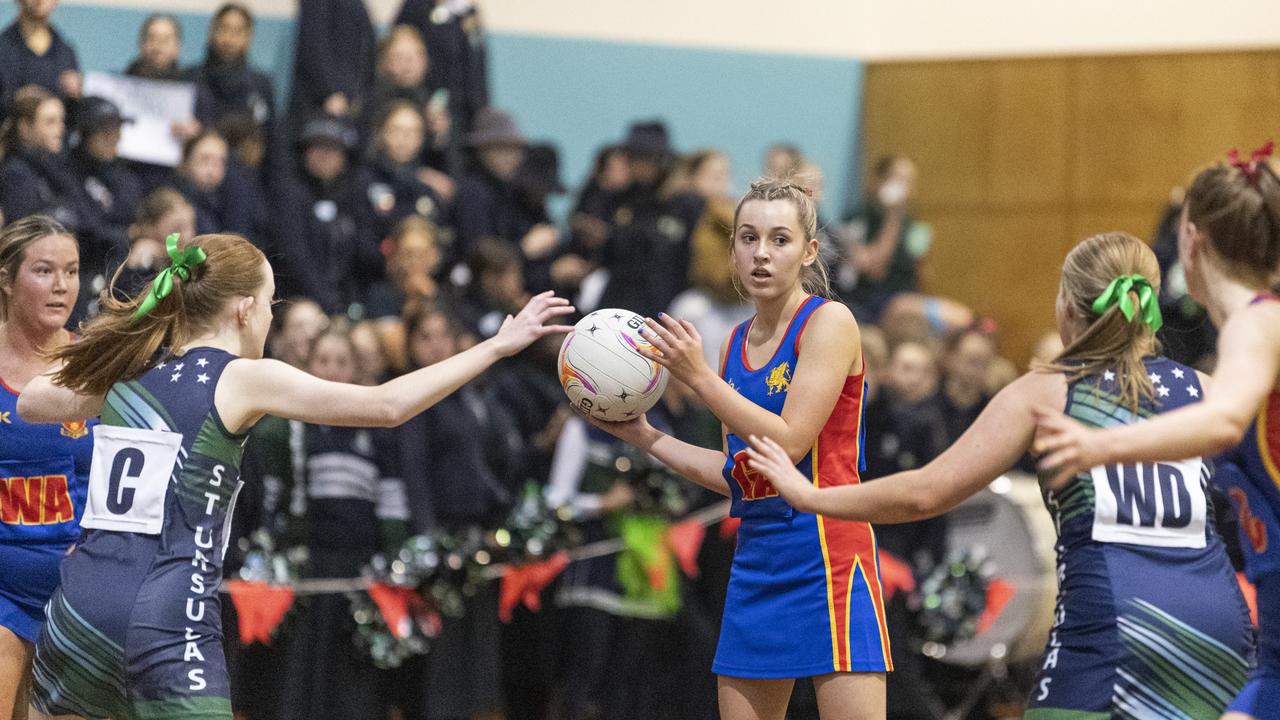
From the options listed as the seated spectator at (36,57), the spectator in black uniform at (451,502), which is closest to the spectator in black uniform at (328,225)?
the spectator in black uniform at (451,502)

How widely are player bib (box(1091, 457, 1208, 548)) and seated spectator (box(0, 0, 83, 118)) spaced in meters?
5.77

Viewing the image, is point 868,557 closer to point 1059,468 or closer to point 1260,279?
point 1059,468

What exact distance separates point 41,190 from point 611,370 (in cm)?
379

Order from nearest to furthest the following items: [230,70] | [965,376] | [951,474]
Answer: [951,474], [230,70], [965,376]

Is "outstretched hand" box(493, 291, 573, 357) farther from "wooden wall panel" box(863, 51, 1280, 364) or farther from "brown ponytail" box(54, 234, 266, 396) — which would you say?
"wooden wall panel" box(863, 51, 1280, 364)

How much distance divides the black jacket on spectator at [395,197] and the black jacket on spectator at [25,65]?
1976mm

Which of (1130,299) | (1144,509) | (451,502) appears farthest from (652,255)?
(1144,509)

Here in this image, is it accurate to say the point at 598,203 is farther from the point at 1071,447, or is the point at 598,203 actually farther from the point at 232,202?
the point at 1071,447

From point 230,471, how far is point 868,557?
179cm

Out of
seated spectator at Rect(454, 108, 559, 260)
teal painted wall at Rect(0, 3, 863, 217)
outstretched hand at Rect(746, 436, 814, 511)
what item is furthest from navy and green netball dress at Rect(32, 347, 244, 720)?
teal painted wall at Rect(0, 3, 863, 217)

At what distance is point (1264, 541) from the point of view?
12.8 ft

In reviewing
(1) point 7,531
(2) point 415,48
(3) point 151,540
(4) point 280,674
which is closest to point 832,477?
(3) point 151,540

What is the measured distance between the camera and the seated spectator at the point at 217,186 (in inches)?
346

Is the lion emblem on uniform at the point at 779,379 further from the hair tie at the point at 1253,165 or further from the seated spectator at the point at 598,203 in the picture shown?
the seated spectator at the point at 598,203
